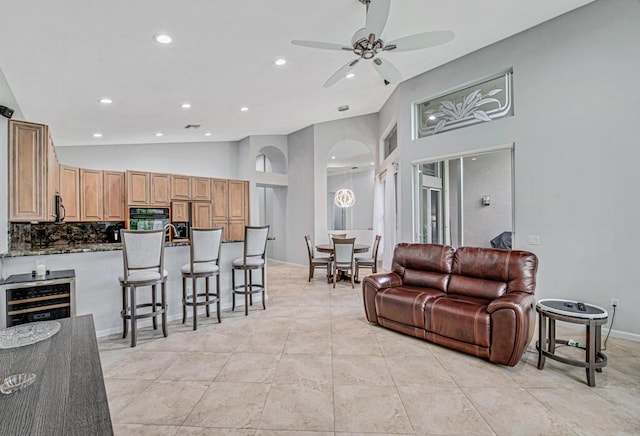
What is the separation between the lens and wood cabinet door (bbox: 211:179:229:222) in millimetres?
7734

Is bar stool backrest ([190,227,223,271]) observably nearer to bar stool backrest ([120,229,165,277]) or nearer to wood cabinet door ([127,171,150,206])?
bar stool backrest ([120,229,165,277])

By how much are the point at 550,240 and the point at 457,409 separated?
2.84m

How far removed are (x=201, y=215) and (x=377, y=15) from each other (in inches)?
235

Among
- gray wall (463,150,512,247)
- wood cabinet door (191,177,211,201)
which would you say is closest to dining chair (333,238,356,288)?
gray wall (463,150,512,247)

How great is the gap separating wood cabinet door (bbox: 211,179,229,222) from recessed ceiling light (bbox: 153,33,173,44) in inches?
182

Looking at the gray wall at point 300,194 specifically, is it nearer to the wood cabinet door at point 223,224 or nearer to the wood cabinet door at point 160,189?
the wood cabinet door at point 223,224

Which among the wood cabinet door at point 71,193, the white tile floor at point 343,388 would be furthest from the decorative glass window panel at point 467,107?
the wood cabinet door at point 71,193

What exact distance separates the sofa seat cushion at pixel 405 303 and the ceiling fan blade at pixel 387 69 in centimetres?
254

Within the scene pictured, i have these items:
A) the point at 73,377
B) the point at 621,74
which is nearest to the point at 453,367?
the point at 73,377

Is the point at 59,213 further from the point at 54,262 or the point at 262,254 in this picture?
the point at 262,254

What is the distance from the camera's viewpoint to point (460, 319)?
304 cm

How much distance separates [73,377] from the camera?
45.9 inches

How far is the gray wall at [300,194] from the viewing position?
839cm

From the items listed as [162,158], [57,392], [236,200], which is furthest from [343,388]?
[162,158]
